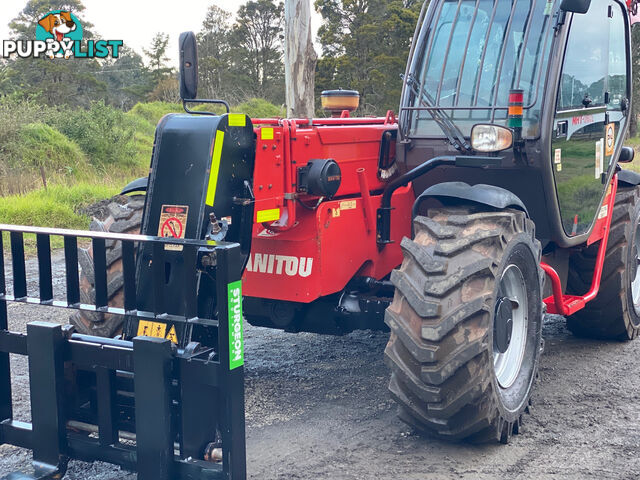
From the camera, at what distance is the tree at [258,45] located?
30.7 meters

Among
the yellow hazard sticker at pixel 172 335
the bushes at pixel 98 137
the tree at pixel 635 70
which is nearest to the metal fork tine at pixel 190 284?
the yellow hazard sticker at pixel 172 335

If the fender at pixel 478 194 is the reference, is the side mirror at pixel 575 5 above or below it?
above

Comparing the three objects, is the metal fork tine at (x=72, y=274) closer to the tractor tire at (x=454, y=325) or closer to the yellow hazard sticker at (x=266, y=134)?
the yellow hazard sticker at (x=266, y=134)

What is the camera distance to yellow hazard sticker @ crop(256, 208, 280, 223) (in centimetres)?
407

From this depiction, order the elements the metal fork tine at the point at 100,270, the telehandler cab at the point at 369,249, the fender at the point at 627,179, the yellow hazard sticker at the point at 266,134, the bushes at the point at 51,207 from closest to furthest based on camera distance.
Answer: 1. the telehandler cab at the point at 369,249
2. the metal fork tine at the point at 100,270
3. the yellow hazard sticker at the point at 266,134
4. the fender at the point at 627,179
5. the bushes at the point at 51,207

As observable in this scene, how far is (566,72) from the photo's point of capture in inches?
184

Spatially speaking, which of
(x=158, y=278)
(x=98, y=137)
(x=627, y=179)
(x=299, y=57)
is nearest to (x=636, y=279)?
(x=627, y=179)

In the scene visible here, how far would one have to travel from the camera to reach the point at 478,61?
4.73 meters

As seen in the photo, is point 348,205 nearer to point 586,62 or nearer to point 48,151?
point 586,62

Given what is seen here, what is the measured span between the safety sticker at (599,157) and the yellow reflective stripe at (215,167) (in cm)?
291

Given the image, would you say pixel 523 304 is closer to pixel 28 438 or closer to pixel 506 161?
pixel 506 161

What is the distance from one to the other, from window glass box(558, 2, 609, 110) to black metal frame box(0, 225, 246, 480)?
2.58m

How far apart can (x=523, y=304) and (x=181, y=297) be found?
2002mm

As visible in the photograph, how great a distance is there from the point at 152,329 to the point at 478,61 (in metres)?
2.60
